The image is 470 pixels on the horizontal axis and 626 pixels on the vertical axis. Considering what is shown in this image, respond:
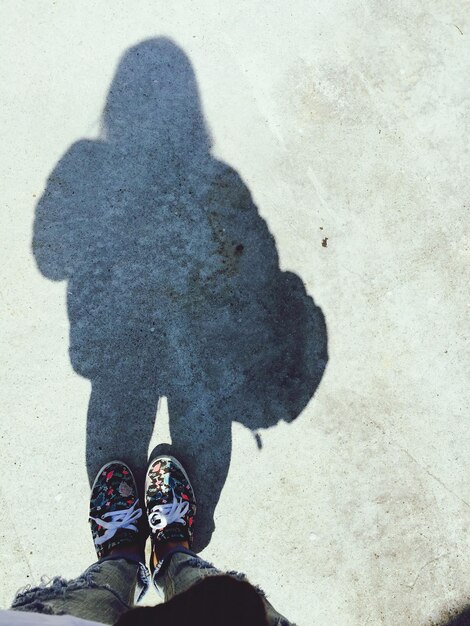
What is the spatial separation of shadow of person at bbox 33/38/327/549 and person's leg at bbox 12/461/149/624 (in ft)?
0.53

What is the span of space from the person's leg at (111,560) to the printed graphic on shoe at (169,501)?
A: 125 millimetres

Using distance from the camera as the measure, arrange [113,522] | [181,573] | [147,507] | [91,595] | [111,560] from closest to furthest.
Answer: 1. [91,595]
2. [181,573]
3. [111,560]
4. [113,522]
5. [147,507]

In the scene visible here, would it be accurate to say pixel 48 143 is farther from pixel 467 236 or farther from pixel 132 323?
pixel 467 236

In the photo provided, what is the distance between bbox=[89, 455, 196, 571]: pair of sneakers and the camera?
2830mm

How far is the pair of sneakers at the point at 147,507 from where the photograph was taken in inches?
111

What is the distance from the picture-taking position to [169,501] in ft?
9.39

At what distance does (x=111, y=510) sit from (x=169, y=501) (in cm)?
36

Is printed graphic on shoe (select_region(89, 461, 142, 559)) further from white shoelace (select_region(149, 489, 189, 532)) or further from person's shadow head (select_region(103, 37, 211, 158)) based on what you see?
person's shadow head (select_region(103, 37, 211, 158))

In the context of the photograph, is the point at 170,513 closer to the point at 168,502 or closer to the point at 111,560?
the point at 168,502

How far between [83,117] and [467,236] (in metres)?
2.69

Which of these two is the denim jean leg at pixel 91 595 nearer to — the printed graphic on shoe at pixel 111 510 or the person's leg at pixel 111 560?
the person's leg at pixel 111 560

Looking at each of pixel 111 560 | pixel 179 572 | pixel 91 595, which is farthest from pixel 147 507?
pixel 91 595

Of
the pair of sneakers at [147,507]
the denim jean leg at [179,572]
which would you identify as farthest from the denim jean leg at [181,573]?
the pair of sneakers at [147,507]

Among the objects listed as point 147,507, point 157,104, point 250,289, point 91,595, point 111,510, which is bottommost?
point 147,507
